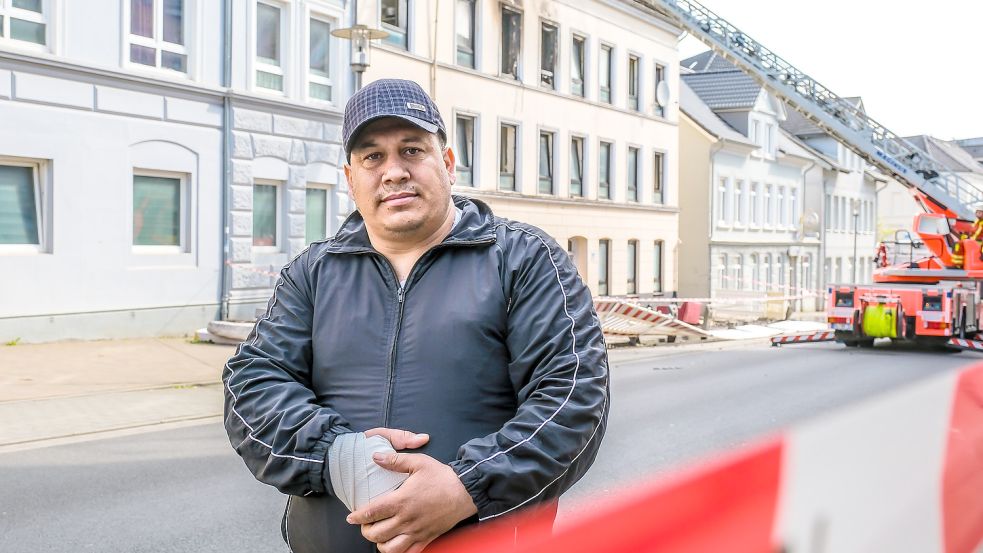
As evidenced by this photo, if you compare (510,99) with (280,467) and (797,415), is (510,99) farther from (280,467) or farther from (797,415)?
(280,467)

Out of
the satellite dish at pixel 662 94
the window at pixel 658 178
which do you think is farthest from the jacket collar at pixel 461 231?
the satellite dish at pixel 662 94

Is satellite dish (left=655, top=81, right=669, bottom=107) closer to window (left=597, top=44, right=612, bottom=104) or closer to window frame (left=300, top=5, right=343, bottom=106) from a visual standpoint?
window (left=597, top=44, right=612, bottom=104)

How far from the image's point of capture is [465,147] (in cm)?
2689

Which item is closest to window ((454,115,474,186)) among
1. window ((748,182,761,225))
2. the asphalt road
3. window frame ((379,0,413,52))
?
window frame ((379,0,413,52))

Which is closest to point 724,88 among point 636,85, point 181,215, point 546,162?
point 636,85

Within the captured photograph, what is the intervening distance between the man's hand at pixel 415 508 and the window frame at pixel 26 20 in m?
14.8

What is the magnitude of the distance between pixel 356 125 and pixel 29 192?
14584mm

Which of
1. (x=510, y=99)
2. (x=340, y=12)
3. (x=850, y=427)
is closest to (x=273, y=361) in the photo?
(x=850, y=427)

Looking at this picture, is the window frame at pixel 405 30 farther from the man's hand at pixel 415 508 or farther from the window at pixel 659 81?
the man's hand at pixel 415 508

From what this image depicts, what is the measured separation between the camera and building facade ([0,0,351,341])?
15.2m

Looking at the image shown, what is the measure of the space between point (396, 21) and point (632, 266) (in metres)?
14.3

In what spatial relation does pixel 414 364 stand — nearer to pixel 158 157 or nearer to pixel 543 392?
pixel 543 392

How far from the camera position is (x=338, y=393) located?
2447mm

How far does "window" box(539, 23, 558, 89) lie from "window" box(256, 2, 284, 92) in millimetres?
11229
